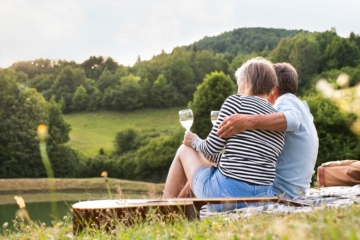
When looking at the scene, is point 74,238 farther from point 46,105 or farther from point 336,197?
point 46,105

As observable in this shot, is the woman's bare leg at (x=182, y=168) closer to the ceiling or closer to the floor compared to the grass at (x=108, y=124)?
closer to the ceiling

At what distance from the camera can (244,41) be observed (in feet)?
221

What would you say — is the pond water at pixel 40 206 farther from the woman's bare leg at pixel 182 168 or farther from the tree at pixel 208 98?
the woman's bare leg at pixel 182 168

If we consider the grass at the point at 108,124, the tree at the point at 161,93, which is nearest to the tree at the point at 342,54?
the grass at the point at 108,124

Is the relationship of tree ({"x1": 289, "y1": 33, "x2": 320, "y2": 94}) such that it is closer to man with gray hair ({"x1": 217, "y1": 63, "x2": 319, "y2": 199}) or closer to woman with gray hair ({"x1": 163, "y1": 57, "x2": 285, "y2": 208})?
man with gray hair ({"x1": 217, "y1": 63, "x2": 319, "y2": 199})

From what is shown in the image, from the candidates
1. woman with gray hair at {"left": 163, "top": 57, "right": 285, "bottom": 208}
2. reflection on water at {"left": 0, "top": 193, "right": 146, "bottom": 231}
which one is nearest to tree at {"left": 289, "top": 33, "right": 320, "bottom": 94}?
reflection on water at {"left": 0, "top": 193, "right": 146, "bottom": 231}

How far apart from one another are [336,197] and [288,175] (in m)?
0.47

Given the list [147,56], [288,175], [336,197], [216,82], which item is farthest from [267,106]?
[147,56]

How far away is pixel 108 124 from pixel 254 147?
45582 millimetres

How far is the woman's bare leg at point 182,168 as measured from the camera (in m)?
4.09

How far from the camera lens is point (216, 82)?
101 ft

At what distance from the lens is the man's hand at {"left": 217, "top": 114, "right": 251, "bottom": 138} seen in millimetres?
3684

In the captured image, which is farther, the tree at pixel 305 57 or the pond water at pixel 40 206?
the tree at pixel 305 57

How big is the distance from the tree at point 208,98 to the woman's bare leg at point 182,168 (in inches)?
990
